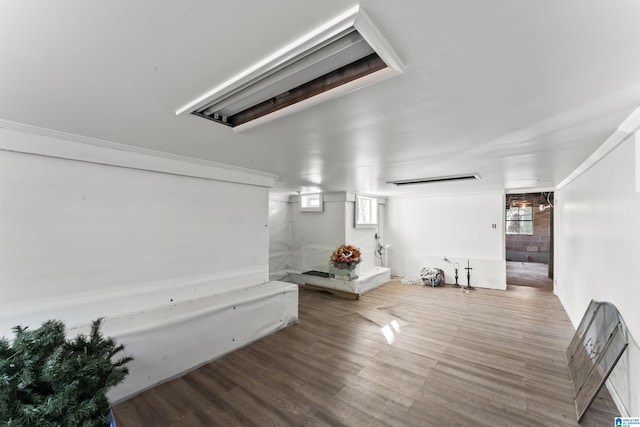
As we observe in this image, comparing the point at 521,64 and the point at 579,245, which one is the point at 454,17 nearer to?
the point at 521,64

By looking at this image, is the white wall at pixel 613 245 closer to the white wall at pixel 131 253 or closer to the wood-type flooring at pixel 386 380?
the wood-type flooring at pixel 386 380

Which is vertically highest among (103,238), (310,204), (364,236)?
(310,204)

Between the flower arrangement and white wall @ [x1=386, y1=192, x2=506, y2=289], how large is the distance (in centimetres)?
221

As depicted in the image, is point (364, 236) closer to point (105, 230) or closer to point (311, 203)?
point (311, 203)

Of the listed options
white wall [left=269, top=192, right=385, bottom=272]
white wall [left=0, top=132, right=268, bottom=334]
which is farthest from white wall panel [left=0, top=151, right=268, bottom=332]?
white wall [left=269, top=192, right=385, bottom=272]

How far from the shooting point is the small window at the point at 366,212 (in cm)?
593

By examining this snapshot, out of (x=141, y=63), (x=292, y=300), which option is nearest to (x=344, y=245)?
(x=292, y=300)

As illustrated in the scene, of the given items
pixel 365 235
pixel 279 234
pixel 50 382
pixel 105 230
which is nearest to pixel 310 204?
pixel 279 234

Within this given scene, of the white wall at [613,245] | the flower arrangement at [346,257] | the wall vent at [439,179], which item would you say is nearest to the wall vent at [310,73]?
the white wall at [613,245]

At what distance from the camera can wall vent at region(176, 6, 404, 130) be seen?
899 mm

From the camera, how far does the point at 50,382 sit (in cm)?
112

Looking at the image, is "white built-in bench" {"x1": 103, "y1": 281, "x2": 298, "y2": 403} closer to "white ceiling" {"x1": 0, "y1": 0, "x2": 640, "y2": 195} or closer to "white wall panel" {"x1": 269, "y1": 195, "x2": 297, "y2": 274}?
"white ceiling" {"x1": 0, "y1": 0, "x2": 640, "y2": 195}

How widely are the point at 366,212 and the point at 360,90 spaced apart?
5.21 m

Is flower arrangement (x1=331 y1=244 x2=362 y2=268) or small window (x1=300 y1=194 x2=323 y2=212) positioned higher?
small window (x1=300 y1=194 x2=323 y2=212)
